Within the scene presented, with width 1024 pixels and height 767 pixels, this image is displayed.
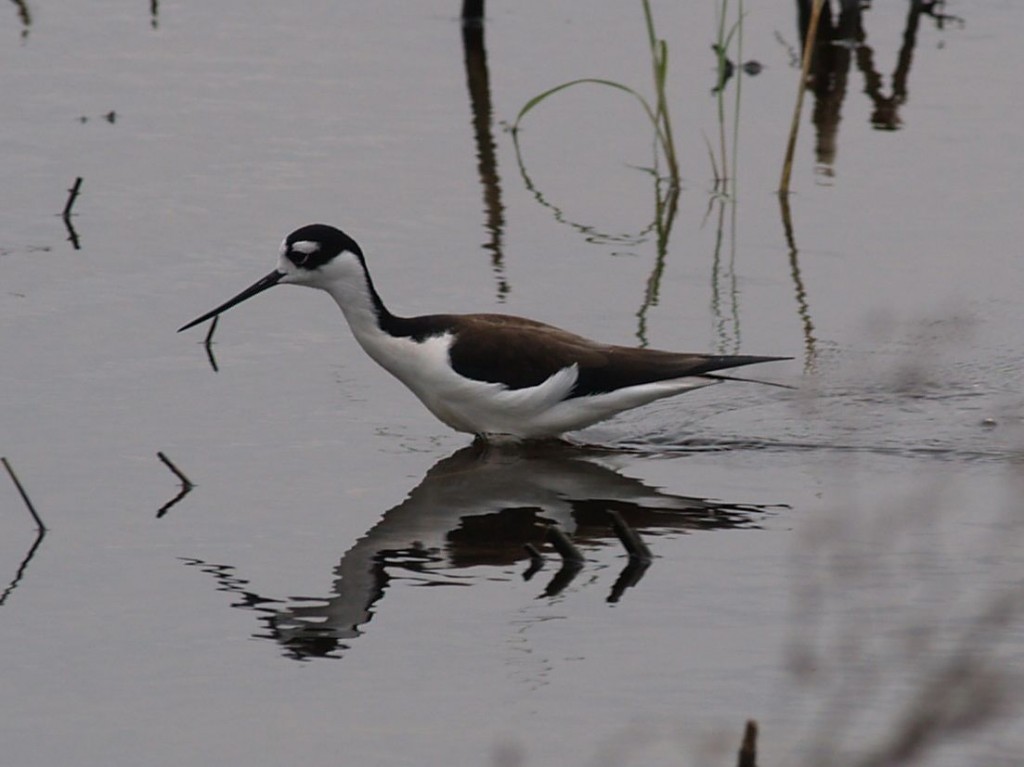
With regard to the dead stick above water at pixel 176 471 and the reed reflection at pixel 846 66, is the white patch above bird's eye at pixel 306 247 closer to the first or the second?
the dead stick above water at pixel 176 471

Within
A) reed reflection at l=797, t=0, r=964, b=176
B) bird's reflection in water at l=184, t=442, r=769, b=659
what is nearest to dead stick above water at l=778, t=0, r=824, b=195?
reed reflection at l=797, t=0, r=964, b=176

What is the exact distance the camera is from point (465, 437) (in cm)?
811

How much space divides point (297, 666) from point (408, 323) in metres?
2.65

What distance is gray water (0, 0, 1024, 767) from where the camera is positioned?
17.2 ft

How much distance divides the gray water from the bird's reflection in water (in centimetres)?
2

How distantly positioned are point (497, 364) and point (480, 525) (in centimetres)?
113

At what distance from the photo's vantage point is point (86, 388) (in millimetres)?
7828

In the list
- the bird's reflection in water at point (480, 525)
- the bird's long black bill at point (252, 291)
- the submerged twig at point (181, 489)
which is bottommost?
the bird's reflection in water at point (480, 525)

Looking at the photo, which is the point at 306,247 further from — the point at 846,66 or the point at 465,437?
the point at 846,66

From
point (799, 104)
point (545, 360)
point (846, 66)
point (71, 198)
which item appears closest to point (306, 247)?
point (545, 360)

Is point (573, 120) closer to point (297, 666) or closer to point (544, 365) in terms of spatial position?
point (544, 365)

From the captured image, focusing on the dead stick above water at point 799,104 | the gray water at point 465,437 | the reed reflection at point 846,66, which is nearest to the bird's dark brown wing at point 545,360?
the gray water at point 465,437

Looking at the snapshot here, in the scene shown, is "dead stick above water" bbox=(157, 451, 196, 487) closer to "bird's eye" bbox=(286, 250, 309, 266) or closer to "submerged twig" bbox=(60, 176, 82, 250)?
"bird's eye" bbox=(286, 250, 309, 266)

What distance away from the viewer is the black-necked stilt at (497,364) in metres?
7.76
